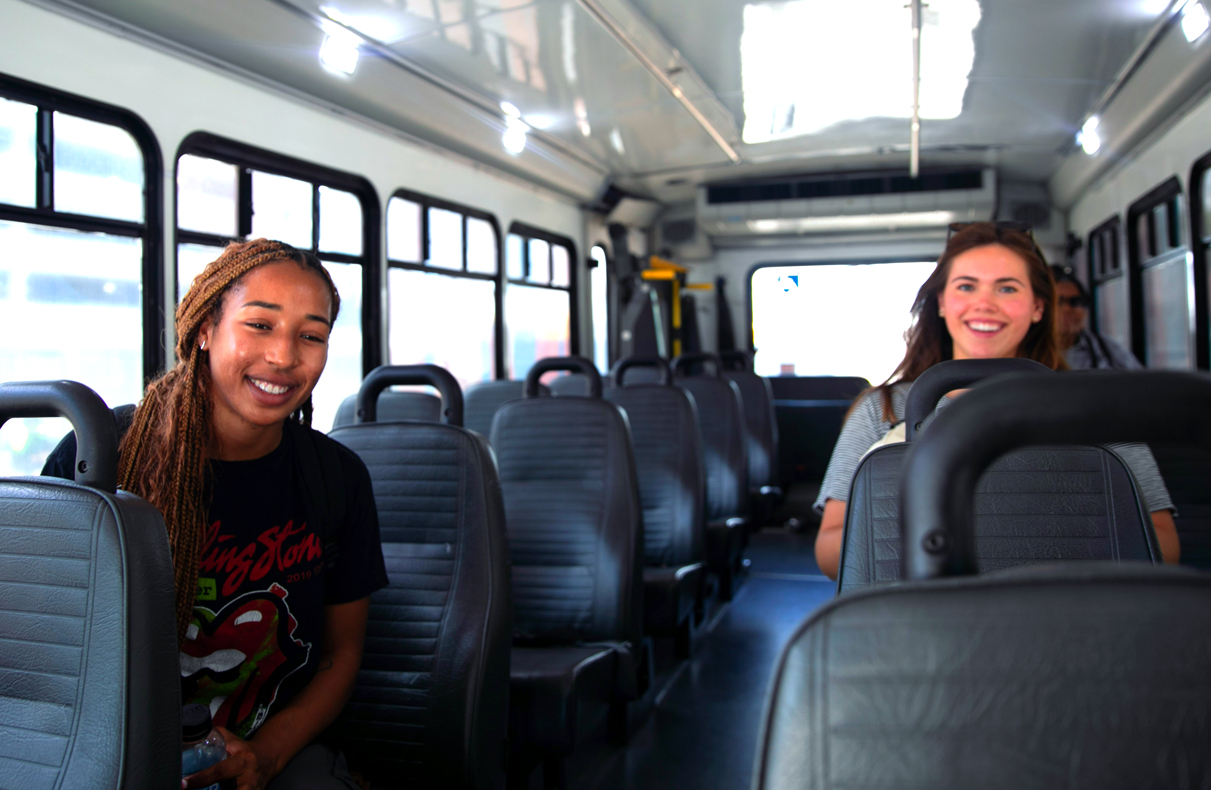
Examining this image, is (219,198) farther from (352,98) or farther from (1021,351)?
(1021,351)

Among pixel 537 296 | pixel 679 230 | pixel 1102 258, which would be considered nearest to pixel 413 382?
pixel 537 296

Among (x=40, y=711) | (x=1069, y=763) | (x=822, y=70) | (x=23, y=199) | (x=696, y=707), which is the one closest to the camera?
(x=1069, y=763)

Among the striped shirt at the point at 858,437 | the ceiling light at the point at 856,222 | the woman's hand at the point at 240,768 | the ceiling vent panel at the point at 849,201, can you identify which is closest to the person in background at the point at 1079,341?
the striped shirt at the point at 858,437

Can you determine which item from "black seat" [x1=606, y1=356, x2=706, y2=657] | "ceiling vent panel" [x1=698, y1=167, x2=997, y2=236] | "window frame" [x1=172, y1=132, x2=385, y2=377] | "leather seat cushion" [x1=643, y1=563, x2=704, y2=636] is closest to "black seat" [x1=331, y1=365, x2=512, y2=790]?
"leather seat cushion" [x1=643, y1=563, x2=704, y2=636]

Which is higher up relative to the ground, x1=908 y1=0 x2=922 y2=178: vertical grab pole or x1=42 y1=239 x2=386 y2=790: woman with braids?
x1=908 y1=0 x2=922 y2=178: vertical grab pole

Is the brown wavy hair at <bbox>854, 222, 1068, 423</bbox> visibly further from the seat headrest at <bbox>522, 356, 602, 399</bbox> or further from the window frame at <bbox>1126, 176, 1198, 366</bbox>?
the window frame at <bbox>1126, 176, 1198, 366</bbox>

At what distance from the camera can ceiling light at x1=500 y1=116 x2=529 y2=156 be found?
5469 millimetres

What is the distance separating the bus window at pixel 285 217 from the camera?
→ 3.43m

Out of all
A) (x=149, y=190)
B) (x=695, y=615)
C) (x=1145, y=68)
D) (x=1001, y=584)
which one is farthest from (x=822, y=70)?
(x=1001, y=584)

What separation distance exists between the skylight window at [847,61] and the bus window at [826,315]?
2.29m

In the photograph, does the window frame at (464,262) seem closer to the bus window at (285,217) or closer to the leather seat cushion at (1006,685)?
the bus window at (285,217)

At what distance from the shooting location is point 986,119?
19.2 ft

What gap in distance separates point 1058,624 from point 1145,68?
5.03 metres

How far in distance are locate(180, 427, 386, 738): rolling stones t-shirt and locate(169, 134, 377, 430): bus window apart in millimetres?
1530
